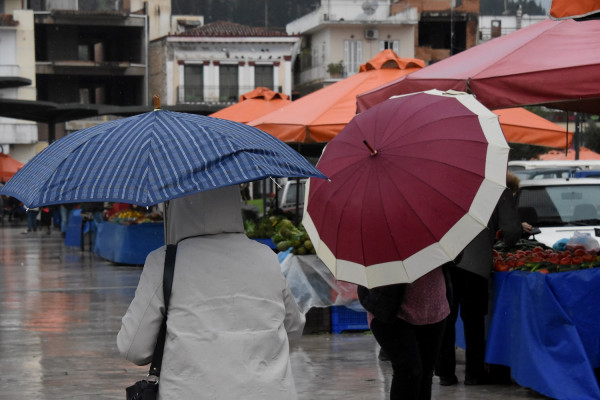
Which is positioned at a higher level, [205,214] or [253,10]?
[253,10]

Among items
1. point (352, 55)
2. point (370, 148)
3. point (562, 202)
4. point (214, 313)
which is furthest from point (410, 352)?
point (352, 55)

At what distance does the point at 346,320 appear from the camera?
11312 mm

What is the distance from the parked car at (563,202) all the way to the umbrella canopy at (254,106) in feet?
25.4

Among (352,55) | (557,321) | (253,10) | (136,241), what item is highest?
(253,10)

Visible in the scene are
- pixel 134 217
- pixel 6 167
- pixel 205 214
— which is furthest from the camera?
pixel 6 167

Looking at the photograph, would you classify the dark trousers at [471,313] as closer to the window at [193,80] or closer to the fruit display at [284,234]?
the fruit display at [284,234]

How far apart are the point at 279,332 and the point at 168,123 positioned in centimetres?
98

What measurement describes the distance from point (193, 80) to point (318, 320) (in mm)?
52268

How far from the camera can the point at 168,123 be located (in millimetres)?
4402

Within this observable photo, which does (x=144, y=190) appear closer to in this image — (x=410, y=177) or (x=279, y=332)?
(x=279, y=332)

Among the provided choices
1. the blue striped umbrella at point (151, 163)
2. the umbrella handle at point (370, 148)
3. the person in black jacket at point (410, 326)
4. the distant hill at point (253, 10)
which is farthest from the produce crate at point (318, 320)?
the distant hill at point (253, 10)

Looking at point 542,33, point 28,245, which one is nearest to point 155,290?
point 542,33

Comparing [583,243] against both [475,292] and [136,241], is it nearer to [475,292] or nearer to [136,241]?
[475,292]

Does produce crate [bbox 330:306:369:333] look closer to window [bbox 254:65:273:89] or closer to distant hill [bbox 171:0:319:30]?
window [bbox 254:65:273:89]
